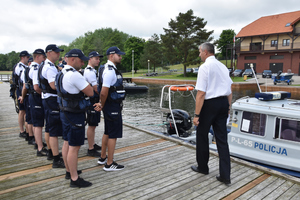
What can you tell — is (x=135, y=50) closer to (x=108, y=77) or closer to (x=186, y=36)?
(x=186, y=36)

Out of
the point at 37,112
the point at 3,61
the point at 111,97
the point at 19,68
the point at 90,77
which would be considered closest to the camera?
the point at 111,97

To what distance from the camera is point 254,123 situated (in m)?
5.84

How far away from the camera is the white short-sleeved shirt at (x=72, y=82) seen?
10.6ft

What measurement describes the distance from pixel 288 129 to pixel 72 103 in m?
4.94

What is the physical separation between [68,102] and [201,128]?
2157mm

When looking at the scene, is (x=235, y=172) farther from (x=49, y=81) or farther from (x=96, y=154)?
(x=49, y=81)

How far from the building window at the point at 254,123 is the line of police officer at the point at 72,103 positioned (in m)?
3.64

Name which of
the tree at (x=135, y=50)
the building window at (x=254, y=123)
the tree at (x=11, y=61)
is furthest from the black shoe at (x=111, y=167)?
the tree at (x=11, y=61)

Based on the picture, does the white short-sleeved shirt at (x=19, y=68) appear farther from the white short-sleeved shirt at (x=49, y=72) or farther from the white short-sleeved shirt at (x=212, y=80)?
the white short-sleeved shirt at (x=212, y=80)

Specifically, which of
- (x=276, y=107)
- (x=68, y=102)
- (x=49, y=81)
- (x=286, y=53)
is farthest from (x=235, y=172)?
(x=286, y=53)

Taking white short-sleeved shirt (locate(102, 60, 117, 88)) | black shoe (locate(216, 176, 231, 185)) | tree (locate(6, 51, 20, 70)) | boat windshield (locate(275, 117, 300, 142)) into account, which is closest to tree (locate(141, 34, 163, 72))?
boat windshield (locate(275, 117, 300, 142))

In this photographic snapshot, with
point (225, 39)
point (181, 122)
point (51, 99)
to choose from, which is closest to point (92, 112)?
point (51, 99)

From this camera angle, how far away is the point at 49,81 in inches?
161

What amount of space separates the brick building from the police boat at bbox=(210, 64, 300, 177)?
41709mm
